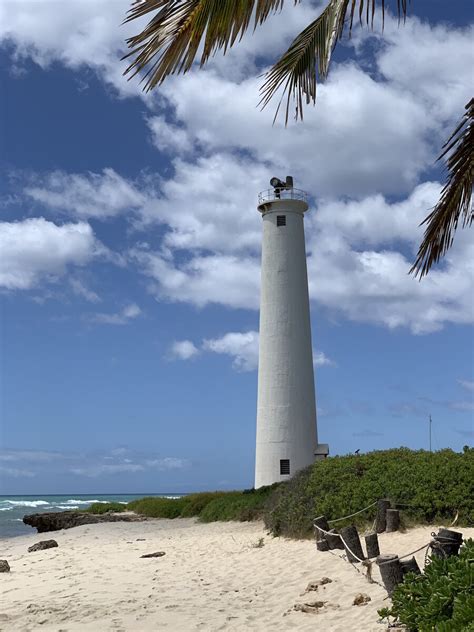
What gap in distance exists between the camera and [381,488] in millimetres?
15719

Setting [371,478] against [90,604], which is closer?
[90,604]

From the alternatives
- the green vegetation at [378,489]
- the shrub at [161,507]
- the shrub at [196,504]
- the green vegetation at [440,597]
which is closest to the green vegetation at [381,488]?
the green vegetation at [378,489]

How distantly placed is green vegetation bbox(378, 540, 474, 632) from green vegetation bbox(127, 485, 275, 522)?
49.7 feet

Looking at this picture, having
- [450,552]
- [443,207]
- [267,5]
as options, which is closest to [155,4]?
[267,5]

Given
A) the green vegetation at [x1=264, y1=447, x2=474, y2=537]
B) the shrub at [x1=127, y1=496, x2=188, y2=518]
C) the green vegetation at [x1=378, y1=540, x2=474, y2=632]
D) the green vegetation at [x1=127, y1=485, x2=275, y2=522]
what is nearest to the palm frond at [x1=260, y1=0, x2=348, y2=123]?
the green vegetation at [x1=378, y1=540, x2=474, y2=632]

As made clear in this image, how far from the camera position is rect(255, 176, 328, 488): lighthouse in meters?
27.3

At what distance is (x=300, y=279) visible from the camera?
1135 inches

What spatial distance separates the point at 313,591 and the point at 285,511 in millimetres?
7020

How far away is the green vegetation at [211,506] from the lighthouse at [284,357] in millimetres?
2073

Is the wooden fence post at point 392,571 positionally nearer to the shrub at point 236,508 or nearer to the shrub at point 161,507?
the shrub at point 236,508

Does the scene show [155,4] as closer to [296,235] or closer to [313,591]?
[313,591]

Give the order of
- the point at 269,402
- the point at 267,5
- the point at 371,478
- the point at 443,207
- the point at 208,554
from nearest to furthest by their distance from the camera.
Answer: the point at 267,5
the point at 443,207
the point at 208,554
the point at 371,478
the point at 269,402

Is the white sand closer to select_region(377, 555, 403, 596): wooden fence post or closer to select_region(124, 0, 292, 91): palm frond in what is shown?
select_region(377, 555, 403, 596): wooden fence post

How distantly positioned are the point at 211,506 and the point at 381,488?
11048 millimetres
